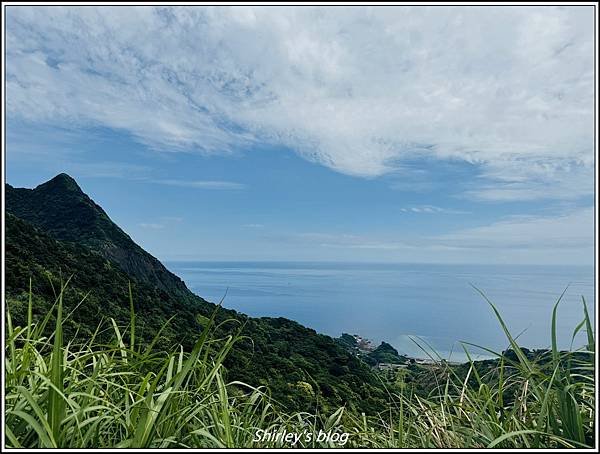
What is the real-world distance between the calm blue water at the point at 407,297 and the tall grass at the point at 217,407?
2.4 inches

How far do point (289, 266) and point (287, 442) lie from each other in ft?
2.16

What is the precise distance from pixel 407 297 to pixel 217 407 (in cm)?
78

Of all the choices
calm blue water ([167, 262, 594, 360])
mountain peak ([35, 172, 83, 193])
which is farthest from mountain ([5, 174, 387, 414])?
calm blue water ([167, 262, 594, 360])

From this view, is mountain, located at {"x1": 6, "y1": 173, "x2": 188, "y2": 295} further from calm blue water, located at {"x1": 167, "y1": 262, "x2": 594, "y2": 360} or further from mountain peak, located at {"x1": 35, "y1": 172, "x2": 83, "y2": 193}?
calm blue water, located at {"x1": 167, "y1": 262, "x2": 594, "y2": 360}

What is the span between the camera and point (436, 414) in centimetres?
146

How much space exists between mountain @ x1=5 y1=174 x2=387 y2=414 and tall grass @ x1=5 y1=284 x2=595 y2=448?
47 centimetres

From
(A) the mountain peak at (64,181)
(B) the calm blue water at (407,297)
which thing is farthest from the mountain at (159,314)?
(B) the calm blue water at (407,297)

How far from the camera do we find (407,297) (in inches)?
67.4

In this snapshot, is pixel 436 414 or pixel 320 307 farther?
pixel 320 307

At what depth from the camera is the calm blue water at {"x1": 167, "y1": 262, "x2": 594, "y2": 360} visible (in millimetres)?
1357

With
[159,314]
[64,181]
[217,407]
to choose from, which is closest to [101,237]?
[159,314]

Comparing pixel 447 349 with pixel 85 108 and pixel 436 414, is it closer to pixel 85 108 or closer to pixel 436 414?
pixel 436 414

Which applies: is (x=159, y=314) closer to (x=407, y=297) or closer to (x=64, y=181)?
(x=64, y=181)

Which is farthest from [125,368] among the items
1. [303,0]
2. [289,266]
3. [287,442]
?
[303,0]
